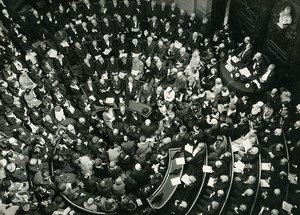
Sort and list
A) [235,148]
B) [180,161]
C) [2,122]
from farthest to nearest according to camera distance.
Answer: [2,122] < [235,148] < [180,161]

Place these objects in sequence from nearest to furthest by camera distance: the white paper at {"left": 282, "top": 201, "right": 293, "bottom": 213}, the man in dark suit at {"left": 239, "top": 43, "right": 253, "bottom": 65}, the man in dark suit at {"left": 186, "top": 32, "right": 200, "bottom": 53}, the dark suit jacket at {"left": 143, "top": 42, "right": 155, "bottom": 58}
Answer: the white paper at {"left": 282, "top": 201, "right": 293, "bottom": 213} → the man in dark suit at {"left": 239, "top": 43, "right": 253, "bottom": 65} → the man in dark suit at {"left": 186, "top": 32, "right": 200, "bottom": 53} → the dark suit jacket at {"left": 143, "top": 42, "right": 155, "bottom": 58}

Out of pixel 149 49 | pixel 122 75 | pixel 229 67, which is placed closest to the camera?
pixel 229 67

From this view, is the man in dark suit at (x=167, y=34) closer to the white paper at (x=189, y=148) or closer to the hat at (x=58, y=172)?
the white paper at (x=189, y=148)

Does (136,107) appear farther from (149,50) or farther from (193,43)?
(193,43)

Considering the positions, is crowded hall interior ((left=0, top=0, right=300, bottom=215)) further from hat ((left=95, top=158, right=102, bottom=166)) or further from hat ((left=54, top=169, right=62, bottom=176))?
hat ((left=95, top=158, right=102, bottom=166))

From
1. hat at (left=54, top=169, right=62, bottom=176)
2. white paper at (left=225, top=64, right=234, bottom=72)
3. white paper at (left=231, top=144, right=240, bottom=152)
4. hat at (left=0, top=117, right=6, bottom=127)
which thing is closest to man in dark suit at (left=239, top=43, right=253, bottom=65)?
white paper at (left=225, top=64, right=234, bottom=72)

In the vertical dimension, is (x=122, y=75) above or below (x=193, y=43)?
below

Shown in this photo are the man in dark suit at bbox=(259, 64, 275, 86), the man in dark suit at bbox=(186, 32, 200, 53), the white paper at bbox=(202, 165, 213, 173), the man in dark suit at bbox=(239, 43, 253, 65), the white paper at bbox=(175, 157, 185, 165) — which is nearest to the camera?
the white paper at bbox=(202, 165, 213, 173)

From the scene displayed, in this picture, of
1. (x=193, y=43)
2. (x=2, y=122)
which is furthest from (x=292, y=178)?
(x=2, y=122)

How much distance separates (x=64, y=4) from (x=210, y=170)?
10069 millimetres

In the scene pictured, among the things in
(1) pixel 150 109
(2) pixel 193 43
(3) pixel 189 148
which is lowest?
(3) pixel 189 148

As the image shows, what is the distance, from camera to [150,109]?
12695 millimetres

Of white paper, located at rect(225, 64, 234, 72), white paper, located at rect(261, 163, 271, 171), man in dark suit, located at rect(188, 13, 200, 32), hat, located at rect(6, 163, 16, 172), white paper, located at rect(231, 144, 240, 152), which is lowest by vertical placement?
hat, located at rect(6, 163, 16, 172)

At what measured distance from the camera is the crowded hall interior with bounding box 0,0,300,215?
10547 mm
